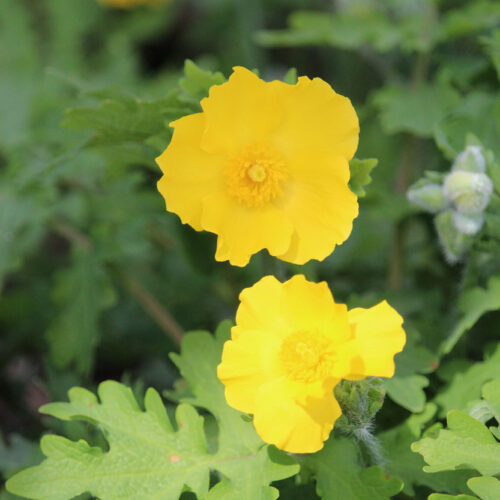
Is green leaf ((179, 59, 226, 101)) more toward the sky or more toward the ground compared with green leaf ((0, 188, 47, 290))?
more toward the sky

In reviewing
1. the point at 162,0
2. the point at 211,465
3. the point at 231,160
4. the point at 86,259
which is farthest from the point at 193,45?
the point at 211,465

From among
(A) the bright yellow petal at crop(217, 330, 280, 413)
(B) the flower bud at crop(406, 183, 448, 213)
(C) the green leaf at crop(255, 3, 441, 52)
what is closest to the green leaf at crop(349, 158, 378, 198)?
(B) the flower bud at crop(406, 183, 448, 213)

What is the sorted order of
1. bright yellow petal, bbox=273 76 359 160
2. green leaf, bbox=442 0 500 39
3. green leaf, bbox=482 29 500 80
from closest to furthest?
bright yellow petal, bbox=273 76 359 160, green leaf, bbox=482 29 500 80, green leaf, bbox=442 0 500 39

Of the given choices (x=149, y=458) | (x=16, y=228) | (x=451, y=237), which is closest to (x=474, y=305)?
(x=451, y=237)

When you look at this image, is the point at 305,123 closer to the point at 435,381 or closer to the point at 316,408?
the point at 316,408

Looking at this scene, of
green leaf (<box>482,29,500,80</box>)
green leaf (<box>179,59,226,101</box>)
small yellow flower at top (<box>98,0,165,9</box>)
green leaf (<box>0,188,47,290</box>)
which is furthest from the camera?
small yellow flower at top (<box>98,0,165,9</box>)

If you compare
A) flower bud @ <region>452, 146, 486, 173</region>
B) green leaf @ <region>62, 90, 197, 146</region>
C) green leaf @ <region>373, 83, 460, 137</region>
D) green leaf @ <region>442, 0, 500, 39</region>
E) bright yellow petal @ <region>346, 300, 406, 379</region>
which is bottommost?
green leaf @ <region>373, 83, 460, 137</region>

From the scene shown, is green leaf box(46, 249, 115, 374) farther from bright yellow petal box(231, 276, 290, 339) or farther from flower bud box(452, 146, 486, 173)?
flower bud box(452, 146, 486, 173)
